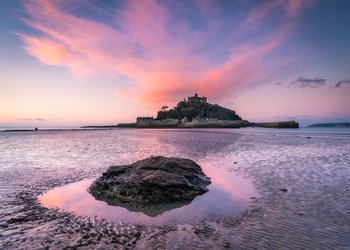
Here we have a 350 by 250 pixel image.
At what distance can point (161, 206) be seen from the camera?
35.8 feet

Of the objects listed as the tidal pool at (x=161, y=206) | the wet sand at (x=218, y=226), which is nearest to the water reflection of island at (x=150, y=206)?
the tidal pool at (x=161, y=206)

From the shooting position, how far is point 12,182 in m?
15.3

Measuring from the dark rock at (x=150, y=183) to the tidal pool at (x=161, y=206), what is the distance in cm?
49

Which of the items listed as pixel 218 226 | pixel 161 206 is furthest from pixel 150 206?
pixel 218 226

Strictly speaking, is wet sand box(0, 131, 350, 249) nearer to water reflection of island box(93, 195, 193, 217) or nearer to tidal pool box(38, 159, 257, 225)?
tidal pool box(38, 159, 257, 225)

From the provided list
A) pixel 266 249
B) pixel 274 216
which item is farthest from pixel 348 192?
pixel 266 249

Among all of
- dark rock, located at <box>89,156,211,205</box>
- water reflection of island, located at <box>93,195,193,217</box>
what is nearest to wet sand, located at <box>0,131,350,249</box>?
water reflection of island, located at <box>93,195,193,217</box>

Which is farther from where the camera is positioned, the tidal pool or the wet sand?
the tidal pool

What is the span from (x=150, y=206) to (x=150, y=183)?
1416mm

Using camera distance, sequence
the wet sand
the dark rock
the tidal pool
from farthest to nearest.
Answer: the dark rock
the tidal pool
the wet sand

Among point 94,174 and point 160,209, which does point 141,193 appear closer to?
point 160,209

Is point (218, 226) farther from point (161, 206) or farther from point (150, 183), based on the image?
point (150, 183)

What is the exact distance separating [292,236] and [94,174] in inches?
520

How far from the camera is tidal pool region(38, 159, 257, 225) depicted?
378 inches
